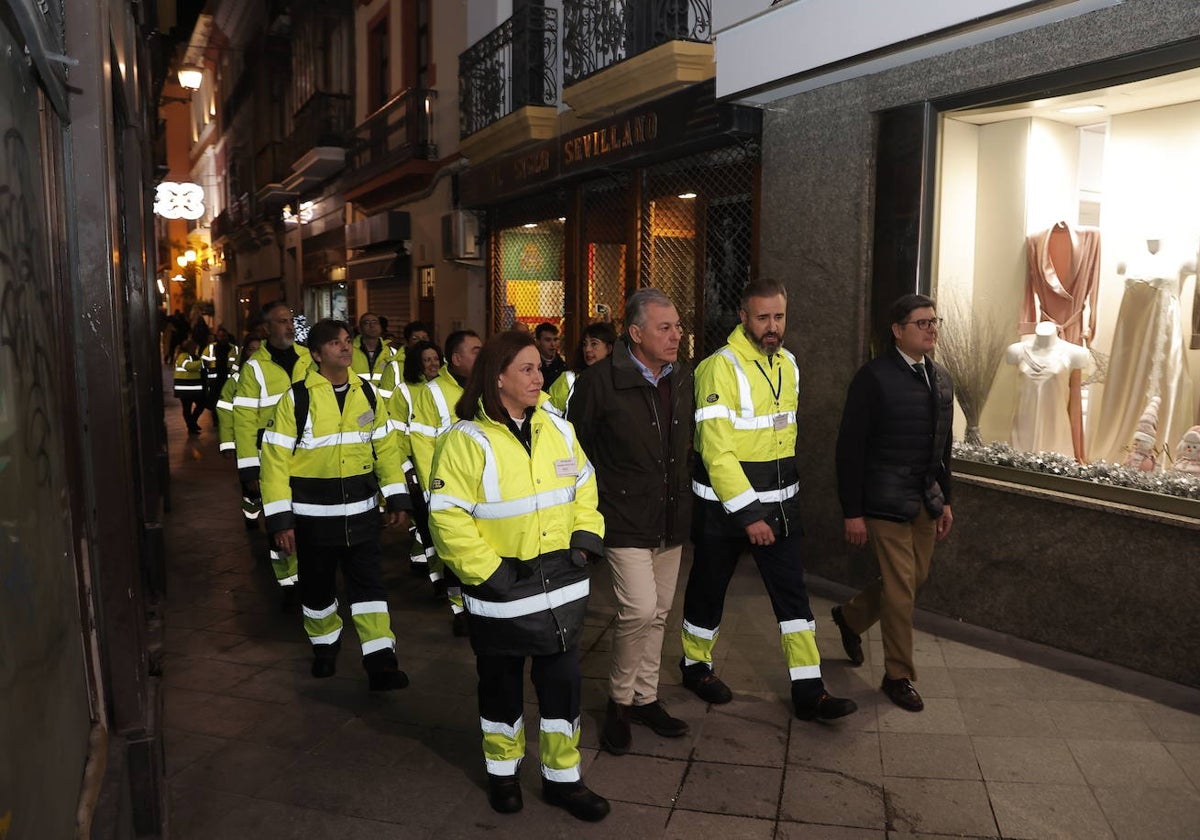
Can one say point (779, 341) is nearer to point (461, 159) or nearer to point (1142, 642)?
point (1142, 642)

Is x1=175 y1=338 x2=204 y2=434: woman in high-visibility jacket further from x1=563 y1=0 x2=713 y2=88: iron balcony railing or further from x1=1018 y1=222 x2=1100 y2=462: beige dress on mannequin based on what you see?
x1=1018 y1=222 x2=1100 y2=462: beige dress on mannequin

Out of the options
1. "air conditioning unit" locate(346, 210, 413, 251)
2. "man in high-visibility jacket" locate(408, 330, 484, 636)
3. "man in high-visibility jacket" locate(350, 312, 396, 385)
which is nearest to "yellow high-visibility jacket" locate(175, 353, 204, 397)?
"air conditioning unit" locate(346, 210, 413, 251)

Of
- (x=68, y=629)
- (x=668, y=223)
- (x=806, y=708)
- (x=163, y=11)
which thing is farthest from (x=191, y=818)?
(x=163, y=11)

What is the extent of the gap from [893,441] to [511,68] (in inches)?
352

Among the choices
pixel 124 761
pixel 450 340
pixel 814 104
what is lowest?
pixel 124 761

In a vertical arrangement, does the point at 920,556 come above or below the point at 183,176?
below

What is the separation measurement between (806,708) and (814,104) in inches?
170

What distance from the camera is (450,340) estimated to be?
5.85 m

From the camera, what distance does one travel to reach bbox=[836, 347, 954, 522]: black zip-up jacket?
464 cm

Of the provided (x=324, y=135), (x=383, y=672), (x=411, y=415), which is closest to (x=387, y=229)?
(x=324, y=135)

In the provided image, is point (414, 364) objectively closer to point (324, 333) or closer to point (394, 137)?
point (324, 333)

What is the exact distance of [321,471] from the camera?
16.7 ft

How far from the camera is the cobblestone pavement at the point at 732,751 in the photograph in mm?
3697

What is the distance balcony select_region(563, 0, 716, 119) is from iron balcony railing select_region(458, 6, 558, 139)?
72cm
